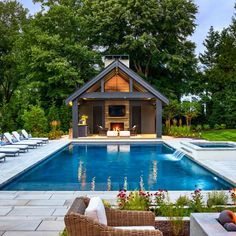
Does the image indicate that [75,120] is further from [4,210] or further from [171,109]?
[4,210]

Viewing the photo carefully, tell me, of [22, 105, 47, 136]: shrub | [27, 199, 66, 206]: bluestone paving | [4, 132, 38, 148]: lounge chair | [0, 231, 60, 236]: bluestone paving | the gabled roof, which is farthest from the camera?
[22, 105, 47, 136]: shrub

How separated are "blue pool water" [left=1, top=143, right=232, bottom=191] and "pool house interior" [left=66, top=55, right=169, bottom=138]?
630cm

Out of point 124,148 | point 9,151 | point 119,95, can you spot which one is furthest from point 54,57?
point 9,151

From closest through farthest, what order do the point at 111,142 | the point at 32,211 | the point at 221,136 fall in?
the point at 32,211, the point at 111,142, the point at 221,136

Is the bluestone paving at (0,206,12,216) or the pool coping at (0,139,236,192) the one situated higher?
the pool coping at (0,139,236,192)

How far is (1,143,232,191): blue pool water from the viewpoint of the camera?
10.3 metres

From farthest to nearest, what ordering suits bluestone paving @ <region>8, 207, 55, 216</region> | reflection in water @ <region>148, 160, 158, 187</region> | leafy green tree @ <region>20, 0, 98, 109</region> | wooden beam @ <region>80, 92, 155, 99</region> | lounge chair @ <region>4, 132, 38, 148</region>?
leafy green tree @ <region>20, 0, 98, 109</region> → wooden beam @ <region>80, 92, 155, 99</region> → lounge chair @ <region>4, 132, 38, 148</region> → reflection in water @ <region>148, 160, 158, 187</region> → bluestone paving @ <region>8, 207, 55, 216</region>

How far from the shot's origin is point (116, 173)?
12.7 m

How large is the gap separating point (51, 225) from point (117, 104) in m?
23.1

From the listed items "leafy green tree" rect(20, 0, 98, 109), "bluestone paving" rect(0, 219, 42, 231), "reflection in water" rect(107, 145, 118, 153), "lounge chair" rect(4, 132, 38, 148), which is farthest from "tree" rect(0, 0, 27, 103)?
"bluestone paving" rect(0, 219, 42, 231)

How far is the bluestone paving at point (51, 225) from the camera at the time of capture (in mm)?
5574

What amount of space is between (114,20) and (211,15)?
1254 cm

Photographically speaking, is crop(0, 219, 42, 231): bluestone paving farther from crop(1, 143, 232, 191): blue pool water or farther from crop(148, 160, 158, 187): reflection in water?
crop(148, 160, 158, 187): reflection in water

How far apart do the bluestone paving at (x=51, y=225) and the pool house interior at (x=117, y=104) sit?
18.9 meters
